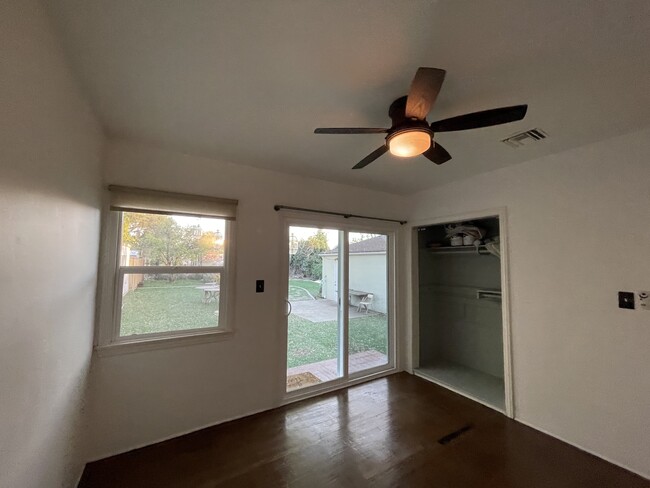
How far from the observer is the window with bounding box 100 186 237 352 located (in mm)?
2162

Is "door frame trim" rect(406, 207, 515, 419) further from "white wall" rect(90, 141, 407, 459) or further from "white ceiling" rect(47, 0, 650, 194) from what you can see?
"white wall" rect(90, 141, 407, 459)

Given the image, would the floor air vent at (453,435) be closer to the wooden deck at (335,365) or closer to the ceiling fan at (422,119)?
the wooden deck at (335,365)

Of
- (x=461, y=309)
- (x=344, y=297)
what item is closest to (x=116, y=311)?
(x=344, y=297)

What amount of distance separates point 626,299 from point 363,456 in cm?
233

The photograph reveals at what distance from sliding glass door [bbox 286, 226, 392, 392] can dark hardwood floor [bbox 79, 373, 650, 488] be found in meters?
0.60

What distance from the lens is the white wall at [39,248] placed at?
89 centimetres

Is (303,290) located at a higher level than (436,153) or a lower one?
lower

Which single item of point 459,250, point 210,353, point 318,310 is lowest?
point 210,353

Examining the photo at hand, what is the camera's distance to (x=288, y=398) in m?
2.82

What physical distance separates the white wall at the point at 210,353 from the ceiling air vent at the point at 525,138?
1.84m

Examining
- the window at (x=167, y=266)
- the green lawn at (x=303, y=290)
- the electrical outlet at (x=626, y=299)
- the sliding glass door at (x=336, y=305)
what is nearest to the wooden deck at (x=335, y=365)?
the sliding glass door at (x=336, y=305)

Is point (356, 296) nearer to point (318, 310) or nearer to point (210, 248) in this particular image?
point (318, 310)

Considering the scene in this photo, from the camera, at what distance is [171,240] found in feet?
7.80

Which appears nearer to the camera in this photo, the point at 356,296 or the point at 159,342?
the point at 159,342
